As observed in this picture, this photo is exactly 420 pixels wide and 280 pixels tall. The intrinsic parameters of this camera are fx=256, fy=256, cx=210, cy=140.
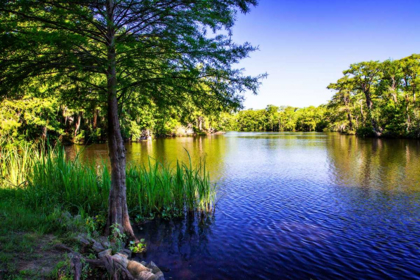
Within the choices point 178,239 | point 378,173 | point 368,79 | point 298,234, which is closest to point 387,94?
point 368,79

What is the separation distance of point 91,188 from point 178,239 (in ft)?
10.0

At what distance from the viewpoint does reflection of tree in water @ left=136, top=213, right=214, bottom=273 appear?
6145mm

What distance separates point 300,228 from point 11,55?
8.64 meters

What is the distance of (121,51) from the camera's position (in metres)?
4.62

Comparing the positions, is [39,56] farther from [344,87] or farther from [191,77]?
[344,87]

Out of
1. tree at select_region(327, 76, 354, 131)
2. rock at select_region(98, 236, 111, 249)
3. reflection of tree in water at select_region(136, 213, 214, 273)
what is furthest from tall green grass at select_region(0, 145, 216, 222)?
tree at select_region(327, 76, 354, 131)

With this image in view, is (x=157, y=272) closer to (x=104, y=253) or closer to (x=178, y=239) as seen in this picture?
(x=104, y=253)

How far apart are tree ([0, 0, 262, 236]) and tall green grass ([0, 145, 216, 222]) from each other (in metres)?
1.96

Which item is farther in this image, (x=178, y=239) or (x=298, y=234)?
(x=298, y=234)

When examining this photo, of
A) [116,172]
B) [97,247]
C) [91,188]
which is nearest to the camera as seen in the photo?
[97,247]

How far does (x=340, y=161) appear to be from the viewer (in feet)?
72.3

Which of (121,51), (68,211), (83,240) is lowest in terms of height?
(83,240)

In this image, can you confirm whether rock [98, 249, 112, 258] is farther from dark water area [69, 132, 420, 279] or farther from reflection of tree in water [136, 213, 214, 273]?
reflection of tree in water [136, 213, 214, 273]

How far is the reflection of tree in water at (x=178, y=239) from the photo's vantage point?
20.2ft
